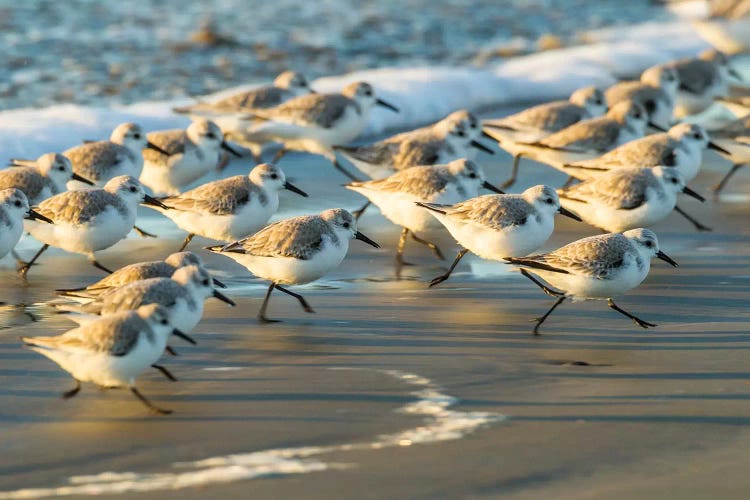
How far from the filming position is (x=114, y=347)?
240 inches

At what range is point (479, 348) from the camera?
7.36m

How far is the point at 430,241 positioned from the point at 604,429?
4.45m

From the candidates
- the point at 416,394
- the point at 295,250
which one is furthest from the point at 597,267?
the point at 295,250

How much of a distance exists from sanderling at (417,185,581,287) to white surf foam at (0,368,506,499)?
2.42 meters

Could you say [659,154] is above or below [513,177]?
above

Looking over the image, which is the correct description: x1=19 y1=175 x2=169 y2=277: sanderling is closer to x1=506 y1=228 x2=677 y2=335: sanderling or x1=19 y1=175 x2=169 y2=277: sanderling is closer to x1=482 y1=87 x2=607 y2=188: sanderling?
x1=506 y1=228 x2=677 y2=335: sanderling

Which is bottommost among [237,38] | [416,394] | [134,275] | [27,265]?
[237,38]

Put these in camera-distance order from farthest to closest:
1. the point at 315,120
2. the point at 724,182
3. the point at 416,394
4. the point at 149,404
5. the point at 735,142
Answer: the point at 315,120 → the point at 724,182 → the point at 735,142 → the point at 416,394 → the point at 149,404

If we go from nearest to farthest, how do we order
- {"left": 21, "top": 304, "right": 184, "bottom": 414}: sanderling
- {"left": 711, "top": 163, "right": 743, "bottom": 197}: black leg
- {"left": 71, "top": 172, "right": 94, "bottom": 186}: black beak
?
{"left": 21, "top": 304, "right": 184, "bottom": 414}: sanderling
{"left": 71, "top": 172, "right": 94, "bottom": 186}: black beak
{"left": 711, "top": 163, "right": 743, "bottom": 197}: black leg

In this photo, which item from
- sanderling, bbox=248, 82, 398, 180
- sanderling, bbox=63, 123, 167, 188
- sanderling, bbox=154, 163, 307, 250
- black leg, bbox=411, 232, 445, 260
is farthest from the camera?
sanderling, bbox=248, 82, 398, 180

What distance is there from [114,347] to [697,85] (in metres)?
10.9

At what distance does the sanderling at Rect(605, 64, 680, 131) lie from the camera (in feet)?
46.1

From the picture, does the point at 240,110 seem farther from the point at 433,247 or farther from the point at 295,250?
the point at 295,250

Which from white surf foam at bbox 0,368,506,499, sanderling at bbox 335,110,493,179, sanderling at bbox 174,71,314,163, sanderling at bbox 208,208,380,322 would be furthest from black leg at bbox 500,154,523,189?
white surf foam at bbox 0,368,506,499
